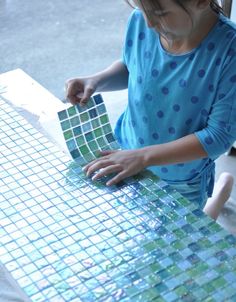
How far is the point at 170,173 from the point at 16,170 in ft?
1.15

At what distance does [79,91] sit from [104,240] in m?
0.34

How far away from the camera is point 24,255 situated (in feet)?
2.06

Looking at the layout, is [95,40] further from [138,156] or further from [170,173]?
[138,156]

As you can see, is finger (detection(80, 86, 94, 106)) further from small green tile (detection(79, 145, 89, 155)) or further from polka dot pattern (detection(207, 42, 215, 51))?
polka dot pattern (detection(207, 42, 215, 51))

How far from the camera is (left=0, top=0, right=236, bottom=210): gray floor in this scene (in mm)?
2311

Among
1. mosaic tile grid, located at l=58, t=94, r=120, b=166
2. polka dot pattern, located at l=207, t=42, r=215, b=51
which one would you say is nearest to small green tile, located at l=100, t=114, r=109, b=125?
mosaic tile grid, located at l=58, t=94, r=120, b=166

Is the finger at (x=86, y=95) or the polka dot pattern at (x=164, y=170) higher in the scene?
the finger at (x=86, y=95)

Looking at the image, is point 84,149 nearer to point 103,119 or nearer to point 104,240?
point 103,119

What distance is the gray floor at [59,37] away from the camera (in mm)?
2311

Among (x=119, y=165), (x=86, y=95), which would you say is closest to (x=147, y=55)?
(x=86, y=95)

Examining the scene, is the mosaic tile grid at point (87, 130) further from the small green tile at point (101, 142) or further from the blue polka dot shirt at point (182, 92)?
the blue polka dot shirt at point (182, 92)

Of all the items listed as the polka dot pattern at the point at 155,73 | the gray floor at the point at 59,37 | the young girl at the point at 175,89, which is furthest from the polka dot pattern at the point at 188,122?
the gray floor at the point at 59,37

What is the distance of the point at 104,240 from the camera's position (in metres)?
0.65

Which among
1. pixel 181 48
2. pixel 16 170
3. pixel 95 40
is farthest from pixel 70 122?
pixel 95 40
